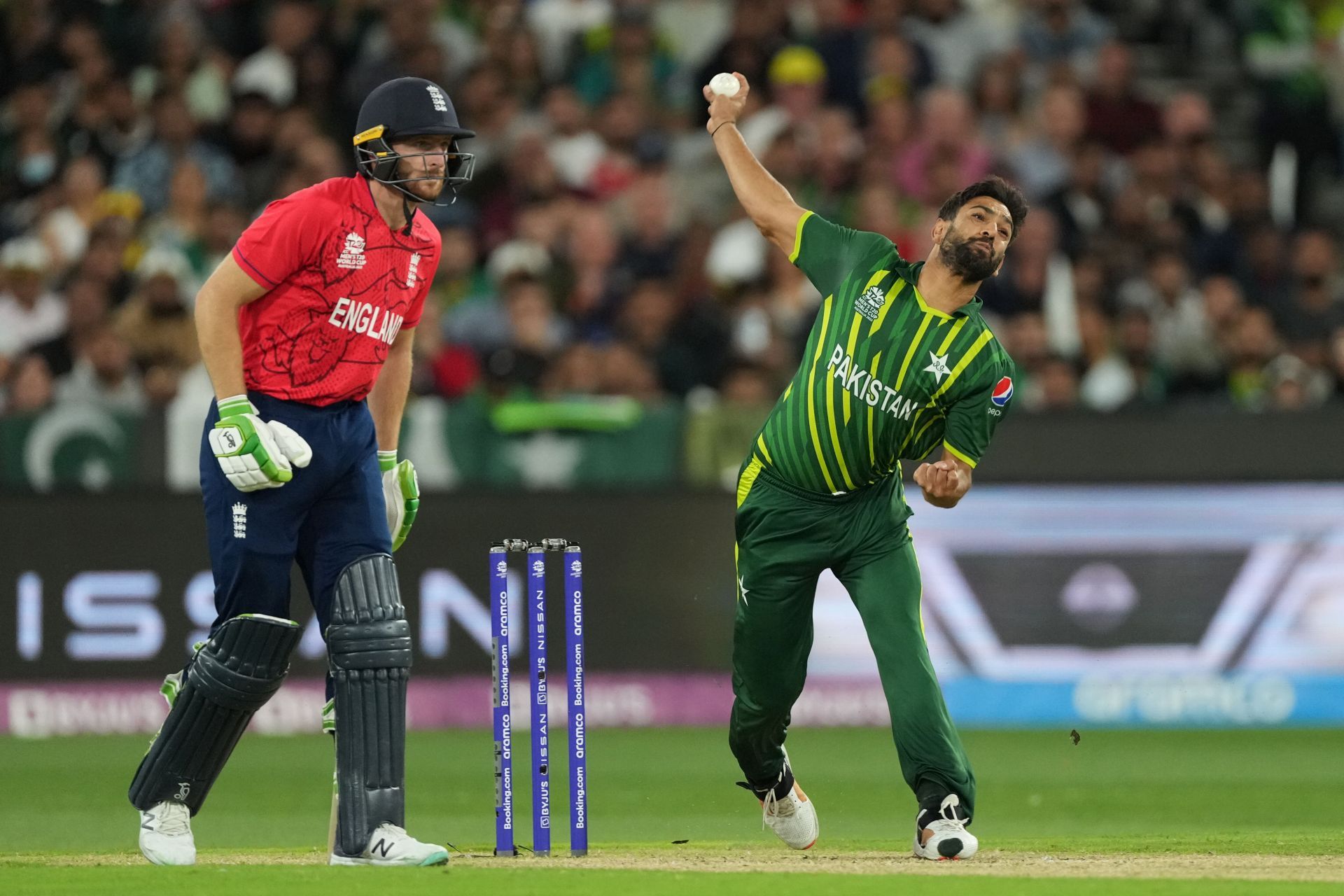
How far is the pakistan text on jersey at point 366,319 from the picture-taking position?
610cm

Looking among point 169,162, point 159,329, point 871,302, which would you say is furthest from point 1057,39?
point 871,302

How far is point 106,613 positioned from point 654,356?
10.6 feet

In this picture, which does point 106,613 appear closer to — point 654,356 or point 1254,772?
point 654,356

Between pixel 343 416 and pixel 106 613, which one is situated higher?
pixel 106 613

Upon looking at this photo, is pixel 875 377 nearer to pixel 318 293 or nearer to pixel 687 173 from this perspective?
pixel 318 293

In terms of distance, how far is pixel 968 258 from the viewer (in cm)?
645

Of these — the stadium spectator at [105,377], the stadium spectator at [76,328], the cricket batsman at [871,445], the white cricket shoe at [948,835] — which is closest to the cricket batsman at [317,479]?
the cricket batsman at [871,445]

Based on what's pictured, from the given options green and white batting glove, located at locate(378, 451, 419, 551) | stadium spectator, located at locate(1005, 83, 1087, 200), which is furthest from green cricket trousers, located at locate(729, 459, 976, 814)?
stadium spectator, located at locate(1005, 83, 1087, 200)

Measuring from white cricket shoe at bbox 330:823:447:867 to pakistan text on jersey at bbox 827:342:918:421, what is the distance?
182 centimetres

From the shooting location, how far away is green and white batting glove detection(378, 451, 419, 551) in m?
6.62

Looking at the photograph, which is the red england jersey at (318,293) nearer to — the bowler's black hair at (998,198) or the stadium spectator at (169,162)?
the bowler's black hair at (998,198)

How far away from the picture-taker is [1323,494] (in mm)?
11094

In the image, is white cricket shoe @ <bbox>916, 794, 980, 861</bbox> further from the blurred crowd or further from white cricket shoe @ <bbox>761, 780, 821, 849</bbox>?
the blurred crowd

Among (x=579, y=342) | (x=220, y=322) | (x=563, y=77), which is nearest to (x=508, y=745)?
(x=220, y=322)
